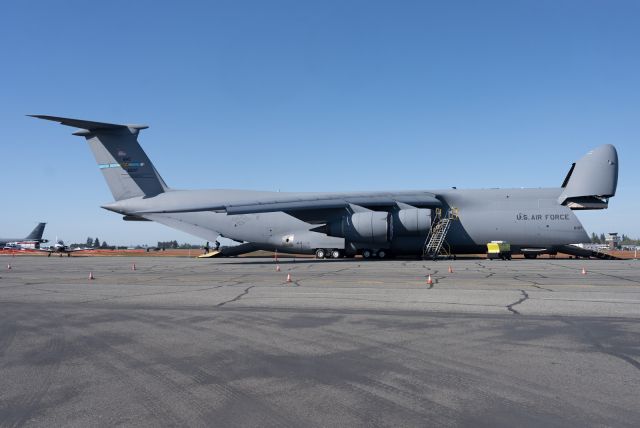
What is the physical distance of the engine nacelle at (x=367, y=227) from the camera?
3094 cm

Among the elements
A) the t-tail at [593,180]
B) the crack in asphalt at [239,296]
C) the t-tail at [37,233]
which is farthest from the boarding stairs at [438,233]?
the t-tail at [37,233]

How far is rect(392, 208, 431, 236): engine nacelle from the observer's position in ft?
102

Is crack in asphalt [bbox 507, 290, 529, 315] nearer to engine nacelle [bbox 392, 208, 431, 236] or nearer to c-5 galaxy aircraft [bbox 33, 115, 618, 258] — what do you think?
engine nacelle [bbox 392, 208, 431, 236]

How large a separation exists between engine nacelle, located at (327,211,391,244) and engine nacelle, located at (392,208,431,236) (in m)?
0.74

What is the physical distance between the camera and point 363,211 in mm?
32094

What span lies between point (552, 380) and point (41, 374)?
553 centimetres

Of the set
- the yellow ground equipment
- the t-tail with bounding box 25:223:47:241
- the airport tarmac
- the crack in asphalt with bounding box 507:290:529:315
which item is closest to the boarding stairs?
the yellow ground equipment

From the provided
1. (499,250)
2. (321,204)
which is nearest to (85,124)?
(321,204)

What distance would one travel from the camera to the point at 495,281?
15.9 m

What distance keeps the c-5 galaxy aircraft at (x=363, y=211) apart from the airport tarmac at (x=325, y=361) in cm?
1895

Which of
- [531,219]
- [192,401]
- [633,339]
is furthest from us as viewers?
[531,219]

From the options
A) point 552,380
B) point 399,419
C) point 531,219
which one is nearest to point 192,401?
point 399,419

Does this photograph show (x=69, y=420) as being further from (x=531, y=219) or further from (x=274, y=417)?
(x=531, y=219)

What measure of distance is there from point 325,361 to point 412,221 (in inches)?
1013
